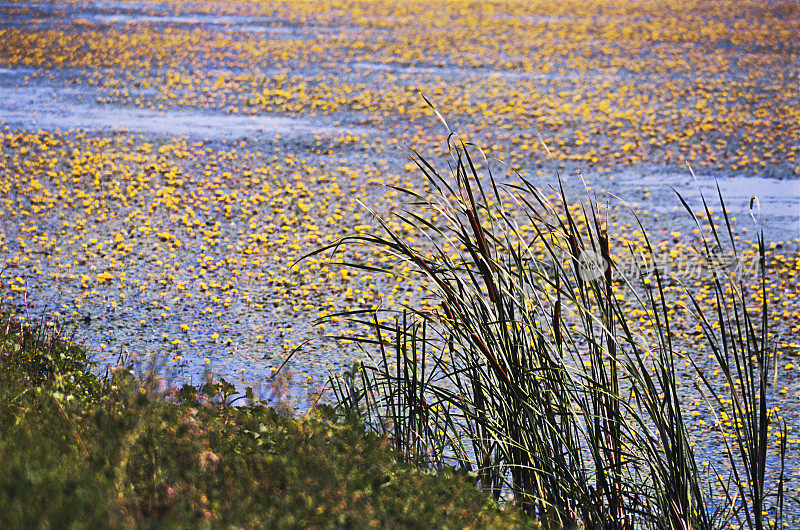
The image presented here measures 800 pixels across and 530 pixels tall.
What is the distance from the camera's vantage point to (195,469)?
288cm

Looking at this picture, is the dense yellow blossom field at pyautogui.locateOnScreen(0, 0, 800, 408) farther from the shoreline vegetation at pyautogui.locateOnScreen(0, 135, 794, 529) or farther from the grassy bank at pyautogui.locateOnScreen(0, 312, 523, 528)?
the grassy bank at pyautogui.locateOnScreen(0, 312, 523, 528)

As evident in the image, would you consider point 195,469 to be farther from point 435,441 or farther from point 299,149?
point 299,149

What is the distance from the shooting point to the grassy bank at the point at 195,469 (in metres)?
2.51

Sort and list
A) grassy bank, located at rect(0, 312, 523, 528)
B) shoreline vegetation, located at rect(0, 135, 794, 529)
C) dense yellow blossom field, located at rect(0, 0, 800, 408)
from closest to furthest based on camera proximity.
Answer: grassy bank, located at rect(0, 312, 523, 528)
shoreline vegetation, located at rect(0, 135, 794, 529)
dense yellow blossom field, located at rect(0, 0, 800, 408)

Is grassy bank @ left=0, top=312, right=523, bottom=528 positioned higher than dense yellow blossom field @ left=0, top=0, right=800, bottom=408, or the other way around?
dense yellow blossom field @ left=0, top=0, right=800, bottom=408

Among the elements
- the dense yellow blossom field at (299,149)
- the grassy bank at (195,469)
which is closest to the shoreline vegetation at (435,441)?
the grassy bank at (195,469)

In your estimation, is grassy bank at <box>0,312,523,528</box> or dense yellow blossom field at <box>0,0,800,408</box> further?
dense yellow blossom field at <box>0,0,800,408</box>

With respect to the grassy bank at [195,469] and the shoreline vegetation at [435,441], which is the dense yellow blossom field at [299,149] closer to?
the shoreline vegetation at [435,441]

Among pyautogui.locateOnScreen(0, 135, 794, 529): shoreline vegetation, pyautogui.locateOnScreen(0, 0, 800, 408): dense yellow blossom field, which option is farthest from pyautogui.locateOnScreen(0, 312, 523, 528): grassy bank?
pyautogui.locateOnScreen(0, 0, 800, 408): dense yellow blossom field

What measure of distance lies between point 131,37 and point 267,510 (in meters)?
21.5

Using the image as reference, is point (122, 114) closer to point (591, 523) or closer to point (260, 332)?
point (260, 332)

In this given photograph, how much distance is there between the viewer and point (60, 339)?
17.0ft

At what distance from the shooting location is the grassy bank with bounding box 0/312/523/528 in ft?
8.25

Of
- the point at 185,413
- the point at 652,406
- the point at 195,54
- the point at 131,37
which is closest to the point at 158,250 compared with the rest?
the point at 185,413
